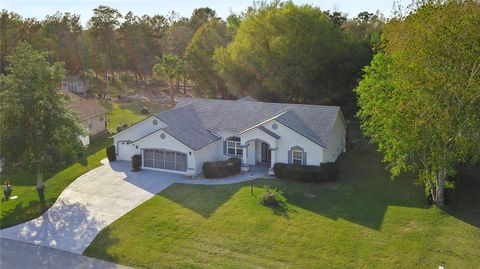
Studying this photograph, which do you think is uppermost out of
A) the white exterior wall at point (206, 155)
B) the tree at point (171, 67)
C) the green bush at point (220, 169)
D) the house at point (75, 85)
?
the tree at point (171, 67)

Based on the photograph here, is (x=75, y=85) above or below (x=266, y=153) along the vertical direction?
above

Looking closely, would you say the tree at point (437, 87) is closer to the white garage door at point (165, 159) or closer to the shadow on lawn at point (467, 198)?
the shadow on lawn at point (467, 198)

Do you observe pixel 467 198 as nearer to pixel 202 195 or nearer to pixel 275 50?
pixel 202 195

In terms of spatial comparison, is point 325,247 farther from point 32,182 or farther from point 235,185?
point 32,182

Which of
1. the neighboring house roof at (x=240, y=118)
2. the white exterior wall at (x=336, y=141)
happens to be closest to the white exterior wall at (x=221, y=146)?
the neighboring house roof at (x=240, y=118)

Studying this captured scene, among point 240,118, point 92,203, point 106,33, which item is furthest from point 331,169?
point 106,33

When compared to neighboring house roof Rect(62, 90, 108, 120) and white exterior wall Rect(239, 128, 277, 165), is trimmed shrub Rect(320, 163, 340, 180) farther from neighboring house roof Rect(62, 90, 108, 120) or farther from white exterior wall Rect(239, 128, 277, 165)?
neighboring house roof Rect(62, 90, 108, 120)
